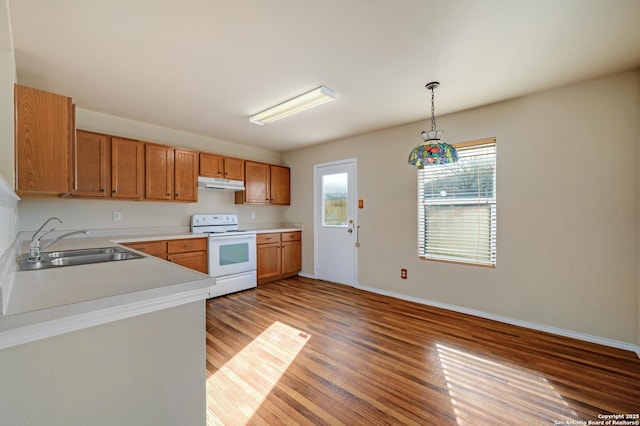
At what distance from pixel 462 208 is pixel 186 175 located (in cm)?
373

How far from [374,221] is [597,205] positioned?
2342mm

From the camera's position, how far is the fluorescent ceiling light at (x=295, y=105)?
2.62m

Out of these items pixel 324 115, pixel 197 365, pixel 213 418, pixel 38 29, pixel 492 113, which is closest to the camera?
pixel 197 365

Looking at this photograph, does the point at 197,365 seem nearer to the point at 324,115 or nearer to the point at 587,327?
the point at 324,115

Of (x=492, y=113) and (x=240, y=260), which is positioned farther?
(x=240, y=260)

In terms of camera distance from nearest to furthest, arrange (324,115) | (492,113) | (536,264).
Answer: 1. (536,264)
2. (492,113)
3. (324,115)

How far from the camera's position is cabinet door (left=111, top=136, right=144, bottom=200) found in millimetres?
3149

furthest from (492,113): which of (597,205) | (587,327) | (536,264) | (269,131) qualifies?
(269,131)

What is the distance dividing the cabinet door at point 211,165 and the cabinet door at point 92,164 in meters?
1.12

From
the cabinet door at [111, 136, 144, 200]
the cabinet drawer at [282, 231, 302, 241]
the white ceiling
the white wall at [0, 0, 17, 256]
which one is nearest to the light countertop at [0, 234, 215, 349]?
the white wall at [0, 0, 17, 256]

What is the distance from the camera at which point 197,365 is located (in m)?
1.12

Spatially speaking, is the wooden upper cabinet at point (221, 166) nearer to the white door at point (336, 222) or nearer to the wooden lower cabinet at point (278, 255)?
the wooden lower cabinet at point (278, 255)

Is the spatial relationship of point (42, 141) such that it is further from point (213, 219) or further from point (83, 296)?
point (213, 219)

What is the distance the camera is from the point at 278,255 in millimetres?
4652
